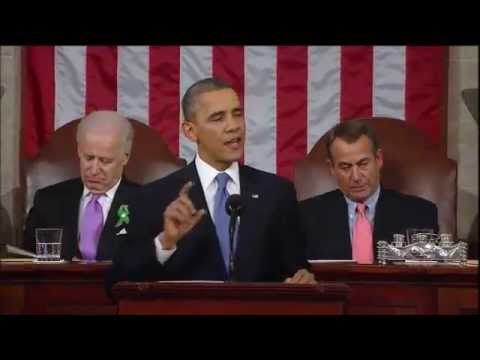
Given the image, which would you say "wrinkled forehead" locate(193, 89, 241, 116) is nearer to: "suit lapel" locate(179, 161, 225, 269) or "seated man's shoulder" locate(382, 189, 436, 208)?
"suit lapel" locate(179, 161, 225, 269)

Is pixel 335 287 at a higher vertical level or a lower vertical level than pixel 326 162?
lower

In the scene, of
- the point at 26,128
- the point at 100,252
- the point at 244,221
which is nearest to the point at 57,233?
the point at 100,252

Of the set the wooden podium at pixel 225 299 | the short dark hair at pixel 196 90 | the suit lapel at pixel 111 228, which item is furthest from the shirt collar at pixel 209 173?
the wooden podium at pixel 225 299

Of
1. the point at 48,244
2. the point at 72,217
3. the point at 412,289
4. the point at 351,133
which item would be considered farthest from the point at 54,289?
the point at 351,133

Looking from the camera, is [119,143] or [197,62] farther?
[197,62]

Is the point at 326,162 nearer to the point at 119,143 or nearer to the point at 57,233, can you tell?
the point at 119,143

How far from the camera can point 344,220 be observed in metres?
5.50

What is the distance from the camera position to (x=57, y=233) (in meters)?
4.95

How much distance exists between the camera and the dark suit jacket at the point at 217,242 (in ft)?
15.1

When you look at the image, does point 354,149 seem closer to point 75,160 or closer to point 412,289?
point 412,289

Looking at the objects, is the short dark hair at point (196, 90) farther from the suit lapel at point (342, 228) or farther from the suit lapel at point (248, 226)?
the suit lapel at point (342, 228)

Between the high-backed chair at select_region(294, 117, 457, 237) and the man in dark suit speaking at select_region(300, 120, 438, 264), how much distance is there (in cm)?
7

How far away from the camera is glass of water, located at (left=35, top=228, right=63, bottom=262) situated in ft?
16.2

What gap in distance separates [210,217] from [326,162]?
992 mm
